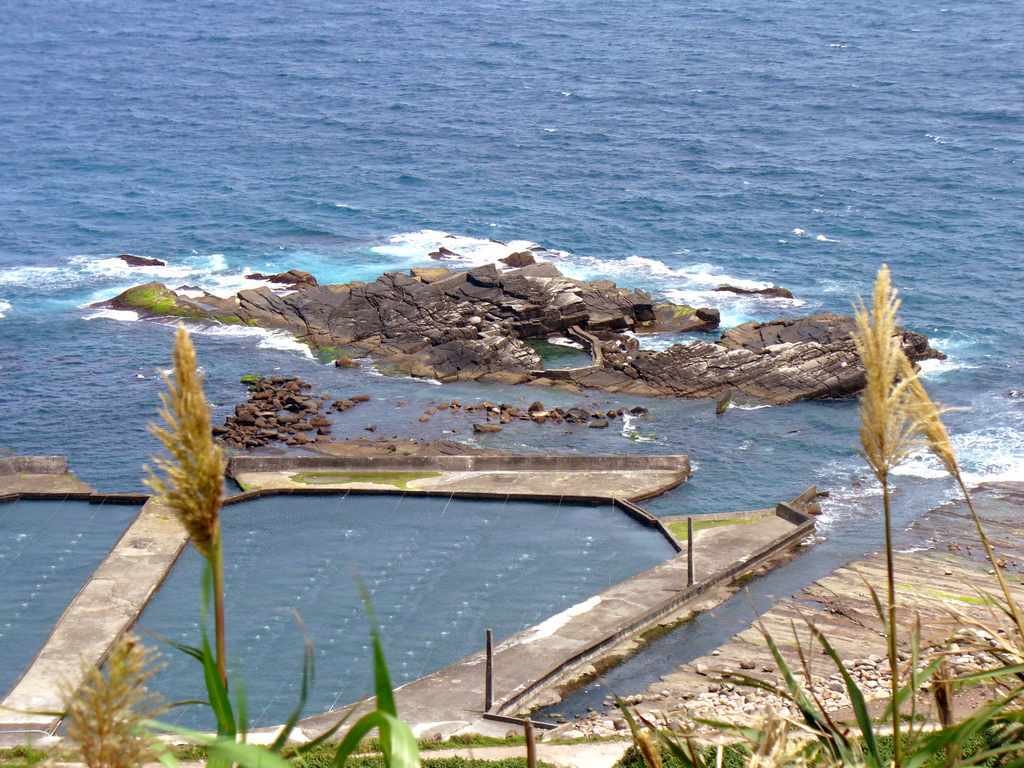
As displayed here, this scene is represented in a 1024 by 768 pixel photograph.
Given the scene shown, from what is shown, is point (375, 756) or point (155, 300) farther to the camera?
point (155, 300)

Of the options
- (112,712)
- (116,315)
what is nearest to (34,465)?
(116,315)

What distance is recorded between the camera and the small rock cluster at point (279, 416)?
66.2 metres

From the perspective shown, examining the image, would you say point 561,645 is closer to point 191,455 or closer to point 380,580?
point 380,580

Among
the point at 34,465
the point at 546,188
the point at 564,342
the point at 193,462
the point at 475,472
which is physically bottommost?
the point at 34,465

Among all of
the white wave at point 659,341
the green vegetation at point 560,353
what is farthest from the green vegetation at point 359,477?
the white wave at point 659,341

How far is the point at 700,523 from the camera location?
5456cm

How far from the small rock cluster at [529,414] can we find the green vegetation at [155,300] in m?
23.5

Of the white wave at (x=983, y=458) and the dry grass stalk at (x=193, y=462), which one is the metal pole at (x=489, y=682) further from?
the dry grass stalk at (x=193, y=462)

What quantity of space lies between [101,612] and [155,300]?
152 feet

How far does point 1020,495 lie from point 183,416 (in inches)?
2236

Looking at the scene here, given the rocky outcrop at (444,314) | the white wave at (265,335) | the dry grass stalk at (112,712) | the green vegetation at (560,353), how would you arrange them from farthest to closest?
1. the white wave at (265,335)
2. the green vegetation at (560,353)
3. the rocky outcrop at (444,314)
4. the dry grass stalk at (112,712)

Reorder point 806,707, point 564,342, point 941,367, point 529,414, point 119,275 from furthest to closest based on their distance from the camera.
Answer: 1. point 119,275
2. point 564,342
3. point 941,367
4. point 529,414
5. point 806,707

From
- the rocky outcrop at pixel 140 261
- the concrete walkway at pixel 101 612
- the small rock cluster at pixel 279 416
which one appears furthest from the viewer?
the rocky outcrop at pixel 140 261

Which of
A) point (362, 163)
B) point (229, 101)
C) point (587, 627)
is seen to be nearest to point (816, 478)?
point (587, 627)
